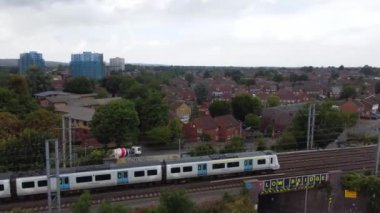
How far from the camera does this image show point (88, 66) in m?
124

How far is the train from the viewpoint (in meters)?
19.9

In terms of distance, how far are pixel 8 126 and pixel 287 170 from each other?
23000 mm

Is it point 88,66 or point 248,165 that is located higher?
point 88,66

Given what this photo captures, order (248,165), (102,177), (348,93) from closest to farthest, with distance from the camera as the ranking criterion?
(102,177) < (248,165) < (348,93)

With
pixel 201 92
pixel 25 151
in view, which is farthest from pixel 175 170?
pixel 201 92

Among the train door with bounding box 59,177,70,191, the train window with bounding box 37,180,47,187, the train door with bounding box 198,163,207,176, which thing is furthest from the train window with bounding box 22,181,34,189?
the train door with bounding box 198,163,207,176

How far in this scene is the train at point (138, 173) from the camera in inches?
783

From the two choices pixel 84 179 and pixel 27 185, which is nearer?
pixel 27 185

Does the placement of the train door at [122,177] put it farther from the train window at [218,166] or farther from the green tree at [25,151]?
the green tree at [25,151]

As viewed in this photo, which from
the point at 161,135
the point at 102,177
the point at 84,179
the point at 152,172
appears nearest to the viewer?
the point at 84,179

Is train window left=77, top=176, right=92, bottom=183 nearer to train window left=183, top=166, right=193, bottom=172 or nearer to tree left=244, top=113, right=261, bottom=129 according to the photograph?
train window left=183, top=166, right=193, bottom=172

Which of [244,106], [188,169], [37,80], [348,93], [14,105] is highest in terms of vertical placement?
[37,80]

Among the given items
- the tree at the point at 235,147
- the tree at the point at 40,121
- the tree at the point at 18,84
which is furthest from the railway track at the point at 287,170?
the tree at the point at 18,84

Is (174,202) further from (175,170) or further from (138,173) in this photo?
(175,170)
